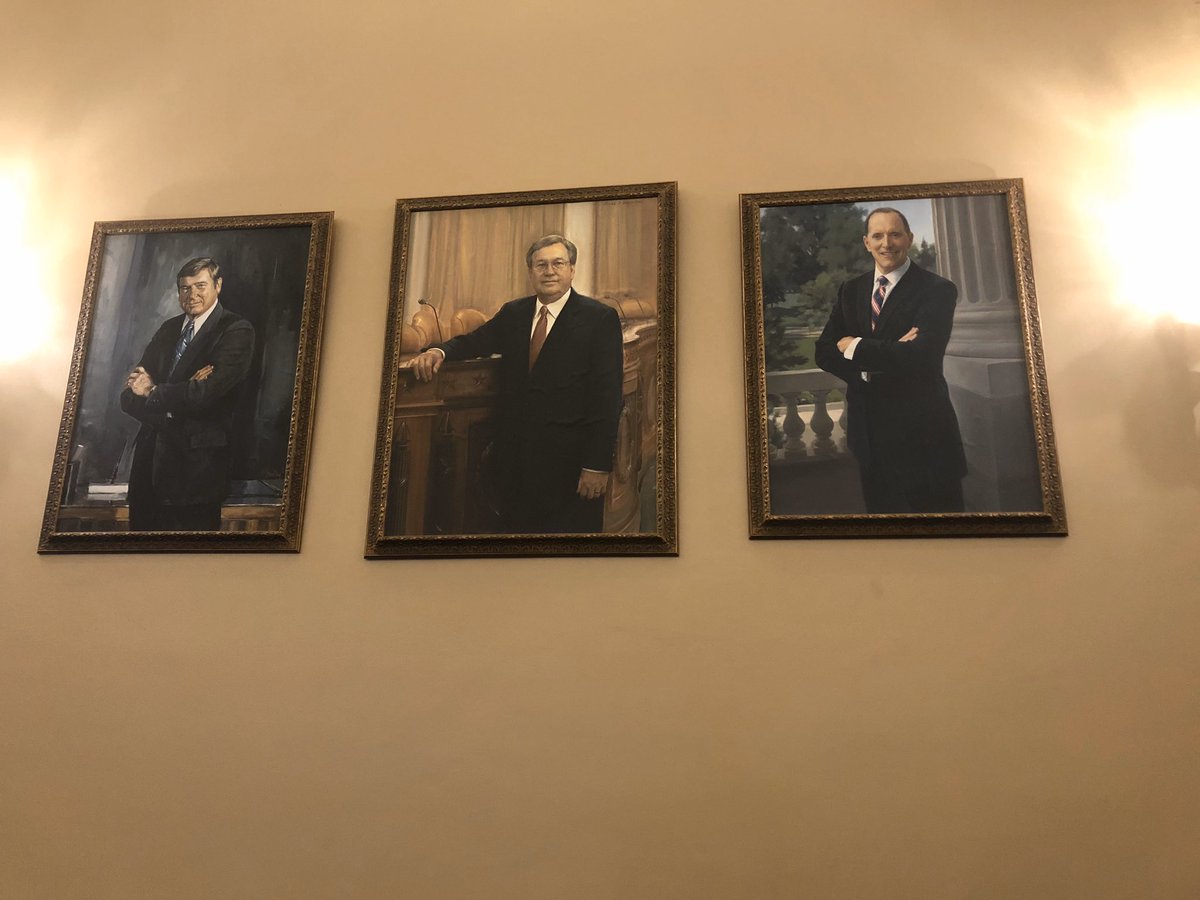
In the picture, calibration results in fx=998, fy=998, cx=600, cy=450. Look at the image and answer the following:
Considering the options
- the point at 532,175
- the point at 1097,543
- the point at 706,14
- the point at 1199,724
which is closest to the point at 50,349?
the point at 532,175

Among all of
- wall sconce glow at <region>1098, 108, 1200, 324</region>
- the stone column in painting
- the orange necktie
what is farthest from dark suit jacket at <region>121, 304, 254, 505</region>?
wall sconce glow at <region>1098, 108, 1200, 324</region>

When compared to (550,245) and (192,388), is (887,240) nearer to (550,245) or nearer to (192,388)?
(550,245)

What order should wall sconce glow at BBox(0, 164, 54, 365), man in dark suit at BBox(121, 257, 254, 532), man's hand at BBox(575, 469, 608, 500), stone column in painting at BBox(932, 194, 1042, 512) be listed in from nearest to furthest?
stone column in painting at BBox(932, 194, 1042, 512)
man's hand at BBox(575, 469, 608, 500)
man in dark suit at BBox(121, 257, 254, 532)
wall sconce glow at BBox(0, 164, 54, 365)

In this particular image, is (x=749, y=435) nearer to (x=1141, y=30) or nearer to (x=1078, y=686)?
(x=1078, y=686)

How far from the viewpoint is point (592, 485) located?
377 cm

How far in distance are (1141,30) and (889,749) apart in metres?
3.17

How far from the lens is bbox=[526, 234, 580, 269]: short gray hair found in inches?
160

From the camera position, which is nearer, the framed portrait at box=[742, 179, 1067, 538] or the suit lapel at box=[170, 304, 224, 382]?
the framed portrait at box=[742, 179, 1067, 538]

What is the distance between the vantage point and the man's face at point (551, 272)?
159 inches

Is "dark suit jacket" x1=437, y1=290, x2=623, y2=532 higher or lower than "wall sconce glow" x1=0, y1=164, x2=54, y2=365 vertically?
lower

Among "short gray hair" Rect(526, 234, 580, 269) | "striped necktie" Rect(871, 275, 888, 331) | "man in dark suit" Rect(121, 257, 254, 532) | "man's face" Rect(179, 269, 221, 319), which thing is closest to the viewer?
"striped necktie" Rect(871, 275, 888, 331)

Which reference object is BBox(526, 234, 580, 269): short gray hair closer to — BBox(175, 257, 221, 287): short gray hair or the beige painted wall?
the beige painted wall

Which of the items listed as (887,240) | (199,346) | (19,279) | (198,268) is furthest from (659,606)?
(19,279)

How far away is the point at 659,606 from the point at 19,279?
3.18 metres
